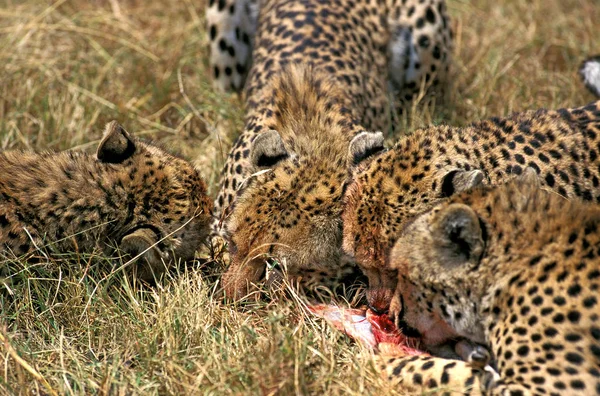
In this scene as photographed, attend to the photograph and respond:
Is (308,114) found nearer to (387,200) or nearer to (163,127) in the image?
(387,200)

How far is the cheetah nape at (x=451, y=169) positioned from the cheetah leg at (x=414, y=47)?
1.72 m

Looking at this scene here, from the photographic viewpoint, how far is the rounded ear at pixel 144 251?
13.6 feet

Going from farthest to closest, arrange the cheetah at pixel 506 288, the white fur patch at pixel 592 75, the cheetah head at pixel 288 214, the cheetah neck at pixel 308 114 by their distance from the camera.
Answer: the white fur patch at pixel 592 75 → the cheetah neck at pixel 308 114 → the cheetah head at pixel 288 214 → the cheetah at pixel 506 288

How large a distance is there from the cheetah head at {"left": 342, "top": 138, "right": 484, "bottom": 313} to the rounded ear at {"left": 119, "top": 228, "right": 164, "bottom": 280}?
2.89 feet

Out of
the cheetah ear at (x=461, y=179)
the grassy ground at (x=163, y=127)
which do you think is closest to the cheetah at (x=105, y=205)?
the grassy ground at (x=163, y=127)

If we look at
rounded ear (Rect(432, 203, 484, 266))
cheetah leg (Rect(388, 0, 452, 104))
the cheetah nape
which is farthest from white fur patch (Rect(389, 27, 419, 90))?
rounded ear (Rect(432, 203, 484, 266))

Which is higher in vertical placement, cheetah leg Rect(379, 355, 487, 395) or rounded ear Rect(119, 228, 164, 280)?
rounded ear Rect(119, 228, 164, 280)

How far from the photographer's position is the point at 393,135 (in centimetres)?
596

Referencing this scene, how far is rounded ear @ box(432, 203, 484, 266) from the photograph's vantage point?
11.5ft

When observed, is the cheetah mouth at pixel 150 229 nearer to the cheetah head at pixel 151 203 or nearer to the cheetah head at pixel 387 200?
the cheetah head at pixel 151 203

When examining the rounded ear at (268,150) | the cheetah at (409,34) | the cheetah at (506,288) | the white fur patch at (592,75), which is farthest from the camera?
the cheetah at (409,34)

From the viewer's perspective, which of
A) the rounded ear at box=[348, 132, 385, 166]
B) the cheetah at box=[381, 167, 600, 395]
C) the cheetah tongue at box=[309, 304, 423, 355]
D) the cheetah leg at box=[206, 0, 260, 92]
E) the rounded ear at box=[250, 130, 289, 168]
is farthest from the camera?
the cheetah leg at box=[206, 0, 260, 92]

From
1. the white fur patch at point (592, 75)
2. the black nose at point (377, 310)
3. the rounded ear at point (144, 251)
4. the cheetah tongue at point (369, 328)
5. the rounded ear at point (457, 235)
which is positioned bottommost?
the cheetah tongue at point (369, 328)

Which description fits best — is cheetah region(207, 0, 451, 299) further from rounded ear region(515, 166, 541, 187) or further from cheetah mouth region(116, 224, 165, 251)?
rounded ear region(515, 166, 541, 187)
